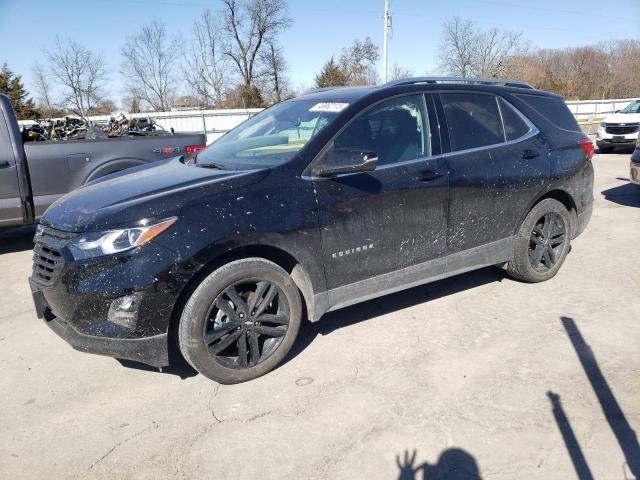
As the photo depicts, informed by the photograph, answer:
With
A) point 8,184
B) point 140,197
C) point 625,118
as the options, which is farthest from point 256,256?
point 625,118

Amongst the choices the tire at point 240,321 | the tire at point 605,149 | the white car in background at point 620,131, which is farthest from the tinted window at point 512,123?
the tire at point 605,149

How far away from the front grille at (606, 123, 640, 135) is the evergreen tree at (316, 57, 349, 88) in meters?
30.8

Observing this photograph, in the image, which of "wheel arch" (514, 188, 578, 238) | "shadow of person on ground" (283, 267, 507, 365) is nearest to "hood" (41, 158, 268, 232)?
"shadow of person on ground" (283, 267, 507, 365)

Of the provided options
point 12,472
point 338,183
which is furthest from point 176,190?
point 12,472

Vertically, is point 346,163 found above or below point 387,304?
above

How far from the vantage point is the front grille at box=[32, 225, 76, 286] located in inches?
116

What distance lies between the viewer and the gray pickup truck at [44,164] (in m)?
5.86

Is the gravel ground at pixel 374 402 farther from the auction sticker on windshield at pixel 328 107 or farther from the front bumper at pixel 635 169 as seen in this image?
the front bumper at pixel 635 169

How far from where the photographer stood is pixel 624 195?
28.9 ft

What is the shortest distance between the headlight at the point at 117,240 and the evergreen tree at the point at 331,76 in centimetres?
4277

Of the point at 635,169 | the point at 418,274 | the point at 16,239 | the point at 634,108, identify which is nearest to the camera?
the point at 418,274

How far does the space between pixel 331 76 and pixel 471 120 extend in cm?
4218

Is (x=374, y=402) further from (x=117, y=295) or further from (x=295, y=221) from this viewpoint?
(x=117, y=295)

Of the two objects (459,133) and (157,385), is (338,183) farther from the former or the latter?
(157,385)
